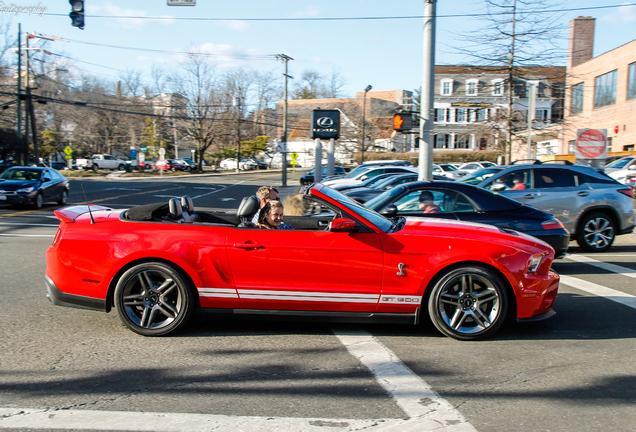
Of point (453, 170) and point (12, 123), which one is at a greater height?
point (12, 123)

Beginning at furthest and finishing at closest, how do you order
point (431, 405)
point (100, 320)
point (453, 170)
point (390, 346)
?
point (453, 170)
point (100, 320)
point (390, 346)
point (431, 405)

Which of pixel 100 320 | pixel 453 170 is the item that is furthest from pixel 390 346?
pixel 453 170

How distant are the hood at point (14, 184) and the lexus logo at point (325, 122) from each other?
412 inches

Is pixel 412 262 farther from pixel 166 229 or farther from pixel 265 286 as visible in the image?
pixel 166 229

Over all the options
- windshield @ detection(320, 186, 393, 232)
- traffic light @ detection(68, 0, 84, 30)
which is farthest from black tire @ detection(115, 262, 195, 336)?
traffic light @ detection(68, 0, 84, 30)

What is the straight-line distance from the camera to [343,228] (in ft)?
16.3

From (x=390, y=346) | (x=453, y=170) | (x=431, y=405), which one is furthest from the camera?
(x=453, y=170)

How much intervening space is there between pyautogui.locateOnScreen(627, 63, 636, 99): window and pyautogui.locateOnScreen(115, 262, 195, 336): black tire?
132 ft

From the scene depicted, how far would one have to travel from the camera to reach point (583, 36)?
4650 cm

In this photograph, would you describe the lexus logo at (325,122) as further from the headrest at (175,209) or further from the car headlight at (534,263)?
the car headlight at (534,263)

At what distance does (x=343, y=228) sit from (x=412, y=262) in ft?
2.33

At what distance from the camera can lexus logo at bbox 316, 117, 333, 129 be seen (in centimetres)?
2111

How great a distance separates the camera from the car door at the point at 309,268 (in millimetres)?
4977

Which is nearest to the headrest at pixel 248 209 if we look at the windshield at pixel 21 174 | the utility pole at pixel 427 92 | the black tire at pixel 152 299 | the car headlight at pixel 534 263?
the black tire at pixel 152 299
